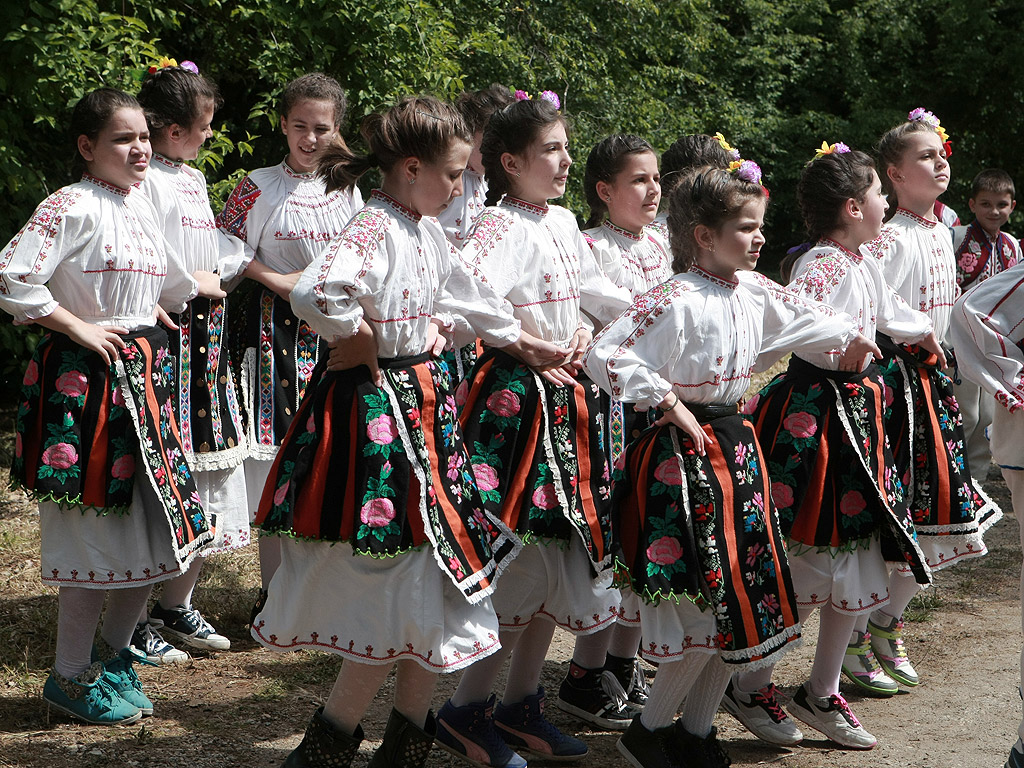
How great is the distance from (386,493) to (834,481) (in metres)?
1.48

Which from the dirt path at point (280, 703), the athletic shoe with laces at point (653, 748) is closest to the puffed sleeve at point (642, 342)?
the athletic shoe with laces at point (653, 748)

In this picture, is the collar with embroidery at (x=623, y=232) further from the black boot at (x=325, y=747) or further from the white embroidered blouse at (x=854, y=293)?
the black boot at (x=325, y=747)

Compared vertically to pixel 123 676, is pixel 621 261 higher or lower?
higher

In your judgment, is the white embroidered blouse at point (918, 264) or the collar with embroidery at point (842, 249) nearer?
the collar with embroidery at point (842, 249)

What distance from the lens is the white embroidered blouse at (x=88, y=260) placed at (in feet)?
10.5

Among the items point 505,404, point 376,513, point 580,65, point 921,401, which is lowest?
point 376,513

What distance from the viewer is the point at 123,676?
3520mm

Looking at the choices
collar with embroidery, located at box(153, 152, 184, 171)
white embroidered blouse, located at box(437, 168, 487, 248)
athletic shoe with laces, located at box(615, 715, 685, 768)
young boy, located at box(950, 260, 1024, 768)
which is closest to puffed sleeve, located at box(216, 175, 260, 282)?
collar with embroidery, located at box(153, 152, 184, 171)

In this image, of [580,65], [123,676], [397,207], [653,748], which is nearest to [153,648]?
[123,676]

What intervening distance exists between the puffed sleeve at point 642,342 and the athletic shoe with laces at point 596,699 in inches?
44.6

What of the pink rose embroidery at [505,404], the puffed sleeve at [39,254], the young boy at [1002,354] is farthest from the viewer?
the pink rose embroidery at [505,404]

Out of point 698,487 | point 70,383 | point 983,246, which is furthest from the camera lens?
point 983,246

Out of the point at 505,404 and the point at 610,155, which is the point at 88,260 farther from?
the point at 610,155

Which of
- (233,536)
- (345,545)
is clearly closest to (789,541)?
(345,545)
